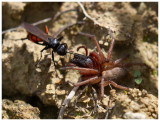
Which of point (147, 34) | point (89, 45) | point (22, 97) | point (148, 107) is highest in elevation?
point (147, 34)

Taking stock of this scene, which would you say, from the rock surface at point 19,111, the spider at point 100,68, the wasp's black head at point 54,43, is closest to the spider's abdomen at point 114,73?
the spider at point 100,68

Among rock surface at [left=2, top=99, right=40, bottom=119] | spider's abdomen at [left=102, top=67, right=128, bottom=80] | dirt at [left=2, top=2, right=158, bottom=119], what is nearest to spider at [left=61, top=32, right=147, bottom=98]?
spider's abdomen at [left=102, top=67, right=128, bottom=80]

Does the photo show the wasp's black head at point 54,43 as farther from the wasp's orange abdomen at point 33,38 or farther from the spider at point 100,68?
the spider at point 100,68

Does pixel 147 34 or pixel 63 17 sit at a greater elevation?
pixel 63 17

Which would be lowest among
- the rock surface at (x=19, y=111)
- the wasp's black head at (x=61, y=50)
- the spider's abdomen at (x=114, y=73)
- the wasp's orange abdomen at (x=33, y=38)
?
the rock surface at (x=19, y=111)

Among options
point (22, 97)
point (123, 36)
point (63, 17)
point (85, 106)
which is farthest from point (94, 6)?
point (22, 97)

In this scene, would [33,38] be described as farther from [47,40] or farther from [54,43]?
[54,43]

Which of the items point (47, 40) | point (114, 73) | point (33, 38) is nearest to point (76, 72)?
point (114, 73)

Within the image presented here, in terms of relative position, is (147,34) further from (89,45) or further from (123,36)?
(89,45)
